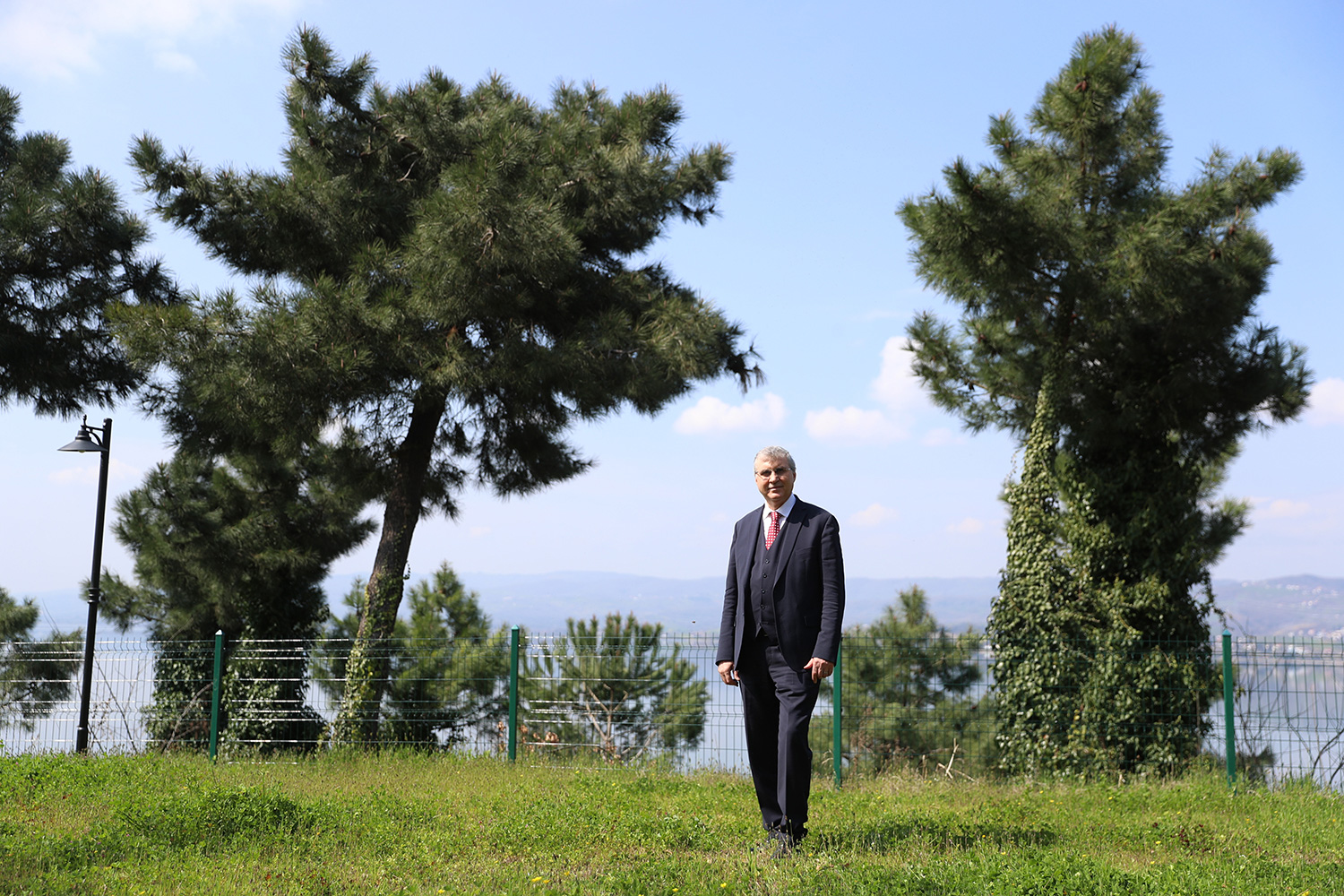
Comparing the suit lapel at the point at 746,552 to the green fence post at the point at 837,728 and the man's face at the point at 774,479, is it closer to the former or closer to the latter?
the man's face at the point at 774,479

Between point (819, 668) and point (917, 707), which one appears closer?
point (819, 668)

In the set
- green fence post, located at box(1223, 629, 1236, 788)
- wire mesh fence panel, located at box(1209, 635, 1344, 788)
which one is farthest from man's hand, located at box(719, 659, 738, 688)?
wire mesh fence panel, located at box(1209, 635, 1344, 788)

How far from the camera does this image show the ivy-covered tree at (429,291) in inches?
419

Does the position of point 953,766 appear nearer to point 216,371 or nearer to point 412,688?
point 412,688

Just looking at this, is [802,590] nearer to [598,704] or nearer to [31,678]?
[598,704]

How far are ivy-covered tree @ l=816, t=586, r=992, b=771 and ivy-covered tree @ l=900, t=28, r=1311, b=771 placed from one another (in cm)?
77

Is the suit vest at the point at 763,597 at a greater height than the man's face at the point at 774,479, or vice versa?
the man's face at the point at 774,479

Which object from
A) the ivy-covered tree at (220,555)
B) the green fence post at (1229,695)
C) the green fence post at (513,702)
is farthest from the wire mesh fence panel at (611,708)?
the ivy-covered tree at (220,555)

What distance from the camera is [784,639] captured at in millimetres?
5148

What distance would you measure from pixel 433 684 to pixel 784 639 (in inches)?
368

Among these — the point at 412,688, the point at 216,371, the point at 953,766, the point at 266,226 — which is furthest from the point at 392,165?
the point at 953,766

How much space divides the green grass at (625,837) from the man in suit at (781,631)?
42 centimetres

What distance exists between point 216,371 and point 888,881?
8.99 m

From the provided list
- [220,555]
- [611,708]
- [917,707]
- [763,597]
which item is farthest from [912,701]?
[220,555]
